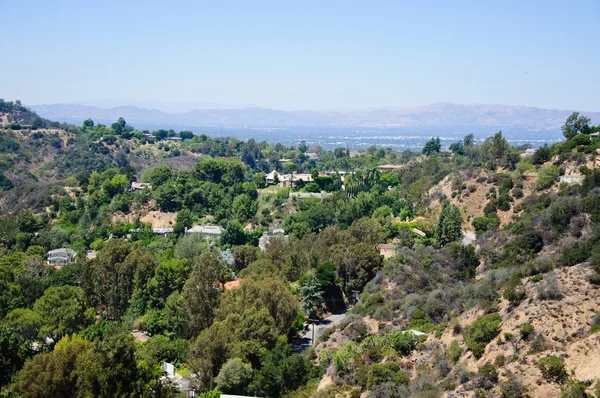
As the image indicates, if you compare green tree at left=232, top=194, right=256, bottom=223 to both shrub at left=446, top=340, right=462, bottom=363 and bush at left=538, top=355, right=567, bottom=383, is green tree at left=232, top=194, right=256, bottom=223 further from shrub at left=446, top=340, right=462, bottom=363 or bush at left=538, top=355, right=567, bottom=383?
bush at left=538, top=355, right=567, bottom=383

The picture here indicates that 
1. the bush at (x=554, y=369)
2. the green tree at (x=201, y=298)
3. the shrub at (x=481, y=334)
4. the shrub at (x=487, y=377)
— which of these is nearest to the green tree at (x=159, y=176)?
the green tree at (x=201, y=298)

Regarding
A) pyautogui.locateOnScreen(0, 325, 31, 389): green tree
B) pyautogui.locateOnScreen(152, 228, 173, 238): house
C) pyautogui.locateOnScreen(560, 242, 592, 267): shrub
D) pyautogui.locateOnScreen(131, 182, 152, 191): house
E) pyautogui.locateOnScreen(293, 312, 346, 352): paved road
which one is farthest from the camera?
pyautogui.locateOnScreen(131, 182, 152, 191): house

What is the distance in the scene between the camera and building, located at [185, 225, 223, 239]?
51406 millimetres

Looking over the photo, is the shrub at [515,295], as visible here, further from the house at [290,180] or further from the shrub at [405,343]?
the house at [290,180]

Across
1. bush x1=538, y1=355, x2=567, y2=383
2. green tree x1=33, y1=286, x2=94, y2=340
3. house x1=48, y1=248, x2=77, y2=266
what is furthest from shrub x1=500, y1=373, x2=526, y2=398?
house x1=48, y1=248, x2=77, y2=266

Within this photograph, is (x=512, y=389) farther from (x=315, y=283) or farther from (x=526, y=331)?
(x=315, y=283)

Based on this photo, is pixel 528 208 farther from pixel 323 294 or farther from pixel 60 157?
pixel 60 157

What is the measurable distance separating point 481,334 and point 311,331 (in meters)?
12.9

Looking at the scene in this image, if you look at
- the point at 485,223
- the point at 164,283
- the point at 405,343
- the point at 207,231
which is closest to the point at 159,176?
the point at 207,231

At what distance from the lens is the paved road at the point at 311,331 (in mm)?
29234

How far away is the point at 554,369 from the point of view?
16359mm

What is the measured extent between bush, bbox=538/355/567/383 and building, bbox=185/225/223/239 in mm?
35914

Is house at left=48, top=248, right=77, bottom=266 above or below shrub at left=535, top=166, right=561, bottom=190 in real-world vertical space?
below

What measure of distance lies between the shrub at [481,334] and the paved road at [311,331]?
1051 cm
